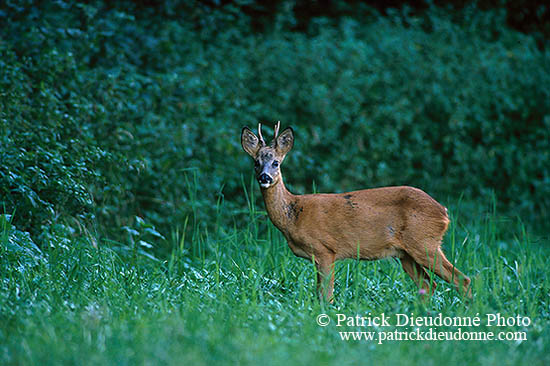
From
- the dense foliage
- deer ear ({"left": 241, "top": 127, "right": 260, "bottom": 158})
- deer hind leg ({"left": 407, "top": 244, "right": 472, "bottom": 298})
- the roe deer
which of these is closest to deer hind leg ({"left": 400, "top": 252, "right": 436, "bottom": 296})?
the roe deer

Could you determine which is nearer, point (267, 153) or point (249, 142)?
point (267, 153)

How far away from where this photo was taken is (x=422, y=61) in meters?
9.62

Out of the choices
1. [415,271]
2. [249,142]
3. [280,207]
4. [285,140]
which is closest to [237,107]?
[249,142]

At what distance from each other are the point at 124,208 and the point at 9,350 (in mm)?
3410

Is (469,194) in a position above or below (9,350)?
below

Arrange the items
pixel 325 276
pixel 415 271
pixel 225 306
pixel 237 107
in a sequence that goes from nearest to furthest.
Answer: pixel 225 306, pixel 325 276, pixel 415 271, pixel 237 107

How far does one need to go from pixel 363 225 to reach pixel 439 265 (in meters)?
0.61

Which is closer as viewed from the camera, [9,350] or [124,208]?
[9,350]

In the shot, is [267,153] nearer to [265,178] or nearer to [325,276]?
[265,178]

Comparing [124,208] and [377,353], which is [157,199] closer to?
[124,208]

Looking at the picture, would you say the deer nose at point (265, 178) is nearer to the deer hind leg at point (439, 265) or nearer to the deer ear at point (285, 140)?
the deer ear at point (285, 140)

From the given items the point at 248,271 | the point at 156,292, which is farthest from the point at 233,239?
the point at 156,292

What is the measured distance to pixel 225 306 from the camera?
4.39 metres

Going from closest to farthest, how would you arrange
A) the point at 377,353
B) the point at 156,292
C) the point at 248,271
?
1. the point at 377,353
2. the point at 156,292
3. the point at 248,271
